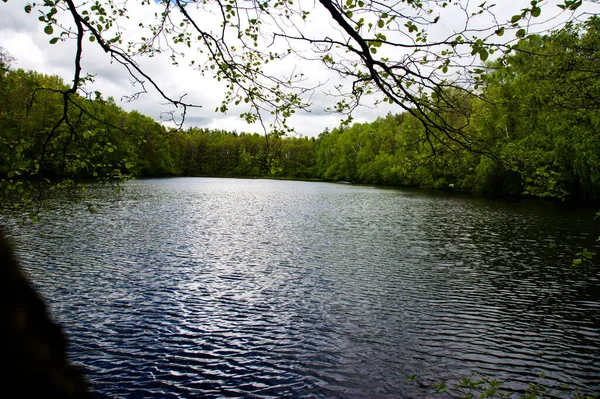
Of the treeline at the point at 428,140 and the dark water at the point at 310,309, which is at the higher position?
the treeline at the point at 428,140

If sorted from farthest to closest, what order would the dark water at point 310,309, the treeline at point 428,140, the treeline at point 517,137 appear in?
the dark water at point 310,309 < the treeline at point 428,140 < the treeline at point 517,137

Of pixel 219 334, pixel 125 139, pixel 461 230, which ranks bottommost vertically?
pixel 219 334

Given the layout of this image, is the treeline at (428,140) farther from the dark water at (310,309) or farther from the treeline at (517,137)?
the dark water at (310,309)

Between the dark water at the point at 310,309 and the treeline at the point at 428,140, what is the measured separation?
15.2ft

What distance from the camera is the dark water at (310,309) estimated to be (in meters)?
9.30

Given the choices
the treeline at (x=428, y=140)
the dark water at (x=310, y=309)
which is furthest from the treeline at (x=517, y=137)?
the dark water at (x=310, y=309)

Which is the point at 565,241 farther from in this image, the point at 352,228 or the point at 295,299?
the point at 295,299

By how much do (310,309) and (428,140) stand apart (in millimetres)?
9304

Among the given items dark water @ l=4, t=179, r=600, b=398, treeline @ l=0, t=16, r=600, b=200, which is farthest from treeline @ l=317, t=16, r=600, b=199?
dark water @ l=4, t=179, r=600, b=398

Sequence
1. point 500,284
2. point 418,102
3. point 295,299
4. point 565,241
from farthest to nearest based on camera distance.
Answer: point 565,241 < point 500,284 < point 295,299 < point 418,102

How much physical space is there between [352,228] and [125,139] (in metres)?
22.5

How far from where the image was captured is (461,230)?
98.1 ft

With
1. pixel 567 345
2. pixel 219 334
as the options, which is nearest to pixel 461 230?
pixel 567 345

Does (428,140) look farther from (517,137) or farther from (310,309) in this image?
(517,137)
